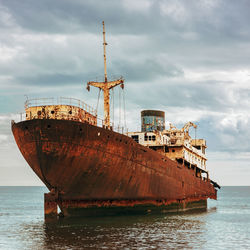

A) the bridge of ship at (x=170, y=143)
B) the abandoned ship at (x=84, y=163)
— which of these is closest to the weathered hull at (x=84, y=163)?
the abandoned ship at (x=84, y=163)

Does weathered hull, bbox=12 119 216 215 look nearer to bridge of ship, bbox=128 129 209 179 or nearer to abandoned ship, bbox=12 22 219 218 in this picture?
abandoned ship, bbox=12 22 219 218

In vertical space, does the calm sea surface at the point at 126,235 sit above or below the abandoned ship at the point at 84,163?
below

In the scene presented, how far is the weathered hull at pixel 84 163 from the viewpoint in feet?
87.2

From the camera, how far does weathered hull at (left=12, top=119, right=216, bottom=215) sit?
87.2 ft

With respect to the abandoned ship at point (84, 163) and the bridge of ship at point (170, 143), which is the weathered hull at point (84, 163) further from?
the bridge of ship at point (170, 143)

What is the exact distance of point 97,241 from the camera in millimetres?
21438

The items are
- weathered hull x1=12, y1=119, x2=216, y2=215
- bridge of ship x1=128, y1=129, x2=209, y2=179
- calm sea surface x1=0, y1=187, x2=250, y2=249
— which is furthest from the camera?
bridge of ship x1=128, y1=129, x2=209, y2=179

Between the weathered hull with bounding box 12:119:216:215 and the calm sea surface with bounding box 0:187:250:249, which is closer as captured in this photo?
the calm sea surface with bounding box 0:187:250:249

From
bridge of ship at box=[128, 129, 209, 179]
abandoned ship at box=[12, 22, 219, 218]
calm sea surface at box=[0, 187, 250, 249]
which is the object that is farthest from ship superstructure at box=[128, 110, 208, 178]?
calm sea surface at box=[0, 187, 250, 249]

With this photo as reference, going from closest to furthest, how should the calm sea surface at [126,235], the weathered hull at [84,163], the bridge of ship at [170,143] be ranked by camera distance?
the calm sea surface at [126,235] < the weathered hull at [84,163] < the bridge of ship at [170,143]

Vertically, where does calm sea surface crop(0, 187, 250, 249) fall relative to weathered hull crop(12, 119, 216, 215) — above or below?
below

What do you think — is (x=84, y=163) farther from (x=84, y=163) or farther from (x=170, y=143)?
(x=170, y=143)

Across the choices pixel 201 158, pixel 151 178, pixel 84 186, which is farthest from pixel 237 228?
pixel 201 158

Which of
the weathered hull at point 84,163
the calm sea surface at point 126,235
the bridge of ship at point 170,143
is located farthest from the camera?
the bridge of ship at point 170,143
